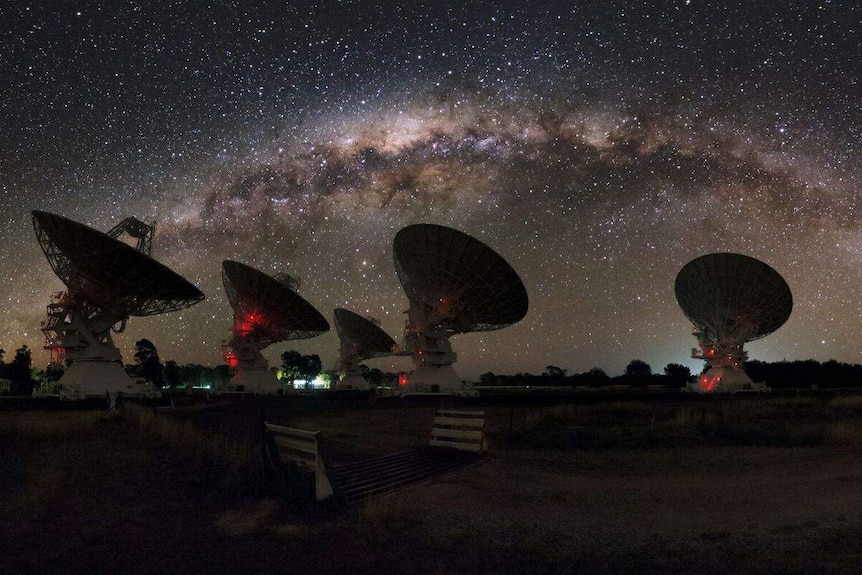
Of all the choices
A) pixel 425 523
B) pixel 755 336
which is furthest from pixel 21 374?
pixel 425 523

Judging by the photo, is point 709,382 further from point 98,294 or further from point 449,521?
point 449,521

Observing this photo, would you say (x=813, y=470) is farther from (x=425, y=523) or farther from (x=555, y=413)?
(x=555, y=413)

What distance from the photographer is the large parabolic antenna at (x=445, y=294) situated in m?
48.2

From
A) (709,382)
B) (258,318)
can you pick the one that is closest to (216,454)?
(258,318)

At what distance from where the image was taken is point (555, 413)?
29906 mm

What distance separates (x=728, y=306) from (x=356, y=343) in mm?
50373

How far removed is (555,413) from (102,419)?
65.0 ft

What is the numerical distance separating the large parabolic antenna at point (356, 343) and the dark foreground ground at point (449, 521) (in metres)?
75.2

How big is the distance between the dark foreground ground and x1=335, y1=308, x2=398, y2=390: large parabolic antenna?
75195 millimetres

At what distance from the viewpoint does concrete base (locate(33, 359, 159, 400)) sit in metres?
46.0

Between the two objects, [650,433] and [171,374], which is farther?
[171,374]

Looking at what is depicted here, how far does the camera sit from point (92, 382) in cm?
4684

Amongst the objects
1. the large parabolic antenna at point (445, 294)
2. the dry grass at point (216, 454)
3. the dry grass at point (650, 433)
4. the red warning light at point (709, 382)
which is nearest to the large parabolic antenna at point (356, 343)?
the large parabolic antenna at point (445, 294)

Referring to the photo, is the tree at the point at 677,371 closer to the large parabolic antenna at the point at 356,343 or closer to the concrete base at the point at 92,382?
the large parabolic antenna at the point at 356,343
